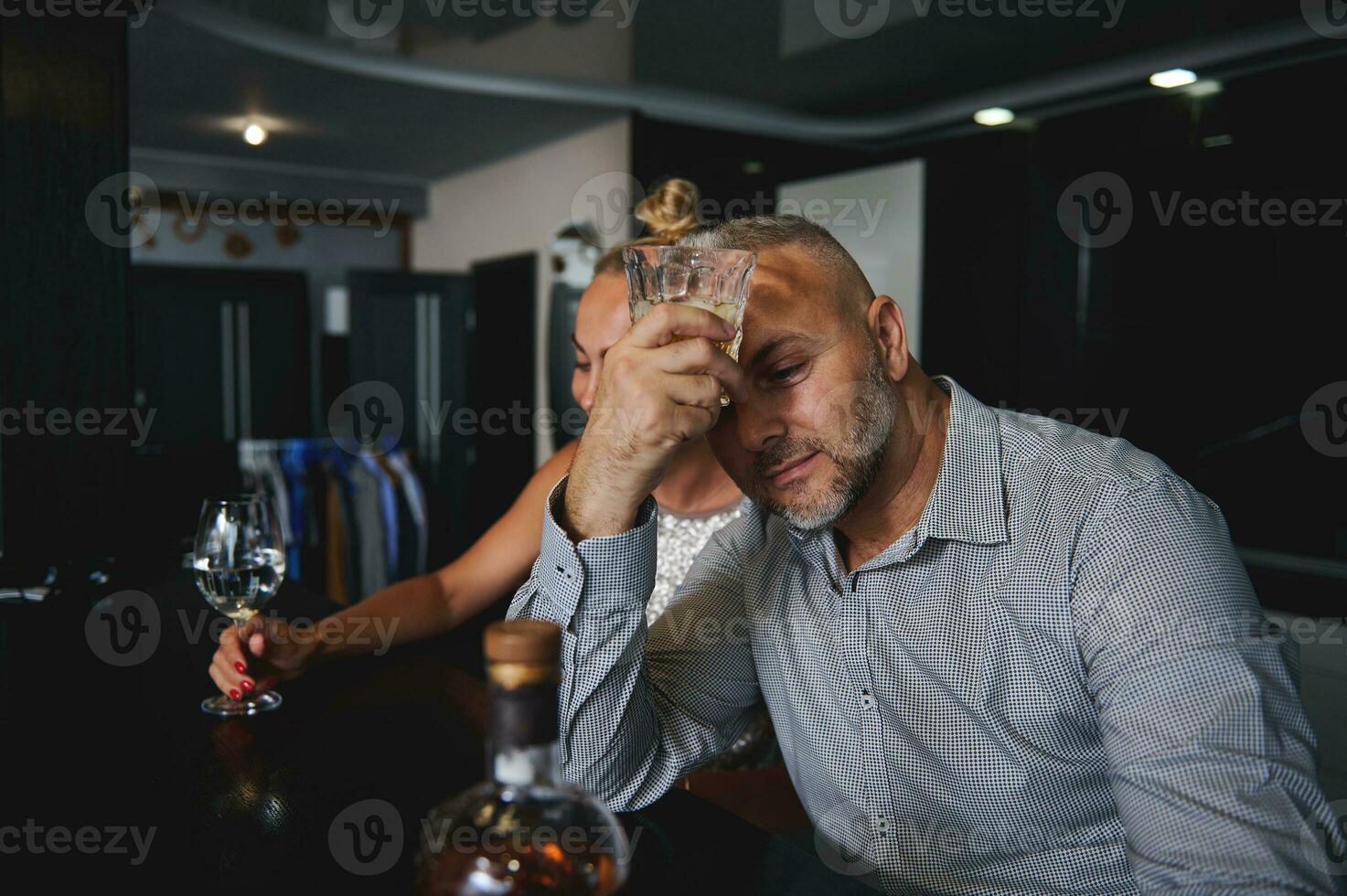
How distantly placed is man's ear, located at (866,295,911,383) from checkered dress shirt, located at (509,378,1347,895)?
0.10 meters

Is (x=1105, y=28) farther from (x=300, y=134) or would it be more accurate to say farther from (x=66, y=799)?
(x=300, y=134)

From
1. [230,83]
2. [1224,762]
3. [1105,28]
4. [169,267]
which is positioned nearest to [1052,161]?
[1105,28]

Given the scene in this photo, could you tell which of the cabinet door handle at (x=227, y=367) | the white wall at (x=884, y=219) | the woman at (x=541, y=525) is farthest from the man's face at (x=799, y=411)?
the cabinet door handle at (x=227, y=367)

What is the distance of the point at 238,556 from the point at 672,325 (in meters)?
0.77

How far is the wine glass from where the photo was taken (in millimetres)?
1362

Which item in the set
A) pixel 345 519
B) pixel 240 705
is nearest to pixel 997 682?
pixel 240 705

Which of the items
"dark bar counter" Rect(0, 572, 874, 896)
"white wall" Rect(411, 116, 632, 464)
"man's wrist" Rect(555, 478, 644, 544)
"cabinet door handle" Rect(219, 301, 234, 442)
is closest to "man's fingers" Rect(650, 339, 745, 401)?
"man's wrist" Rect(555, 478, 644, 544)

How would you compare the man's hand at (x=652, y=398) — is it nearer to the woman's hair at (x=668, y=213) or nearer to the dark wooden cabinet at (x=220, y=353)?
the woman's hair at (x=668, y=213)

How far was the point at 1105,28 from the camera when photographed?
3668mm

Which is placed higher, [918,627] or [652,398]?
[652,398]

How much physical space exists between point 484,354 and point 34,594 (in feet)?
16.7

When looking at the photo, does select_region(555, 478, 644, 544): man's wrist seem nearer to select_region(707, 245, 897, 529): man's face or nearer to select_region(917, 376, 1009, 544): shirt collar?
select_region(707, 245, 897, 529): man's face

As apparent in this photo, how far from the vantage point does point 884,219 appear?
187 inches

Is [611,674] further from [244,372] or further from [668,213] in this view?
[244,372]
